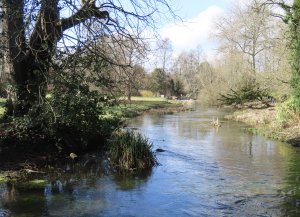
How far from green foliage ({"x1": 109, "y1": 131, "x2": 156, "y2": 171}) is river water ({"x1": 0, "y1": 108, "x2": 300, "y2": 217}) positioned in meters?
0.47

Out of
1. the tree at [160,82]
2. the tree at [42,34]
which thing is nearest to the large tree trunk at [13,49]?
the tree at [42,34]

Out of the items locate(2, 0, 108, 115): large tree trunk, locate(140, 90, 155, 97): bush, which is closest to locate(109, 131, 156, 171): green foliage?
locate(2, 0, 108, 115): large tree trunk

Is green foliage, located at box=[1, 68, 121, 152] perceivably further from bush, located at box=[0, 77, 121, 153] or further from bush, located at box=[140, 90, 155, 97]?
bush, located at box=[140, 90, 155, 97]

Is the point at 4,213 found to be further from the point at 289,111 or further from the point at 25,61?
the point at 289,111

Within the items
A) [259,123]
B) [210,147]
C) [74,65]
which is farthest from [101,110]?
[259,123]

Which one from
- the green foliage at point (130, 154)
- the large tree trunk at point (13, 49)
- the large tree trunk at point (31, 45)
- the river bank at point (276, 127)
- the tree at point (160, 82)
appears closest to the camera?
the large tree trunk at point (31, 45)

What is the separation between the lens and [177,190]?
12555mm

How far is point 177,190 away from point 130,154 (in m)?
2.80

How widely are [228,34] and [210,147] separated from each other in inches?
1632

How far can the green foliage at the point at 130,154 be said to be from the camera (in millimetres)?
14797

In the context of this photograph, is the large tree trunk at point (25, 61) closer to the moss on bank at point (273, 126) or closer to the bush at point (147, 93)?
the moss on bank at point (273, 126)

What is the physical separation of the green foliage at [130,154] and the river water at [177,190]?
0.47 meters

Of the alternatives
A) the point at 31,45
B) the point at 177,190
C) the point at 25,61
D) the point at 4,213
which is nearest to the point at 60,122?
the point at 31,45

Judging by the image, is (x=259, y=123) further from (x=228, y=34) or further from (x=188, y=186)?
(x=228, y=34)
